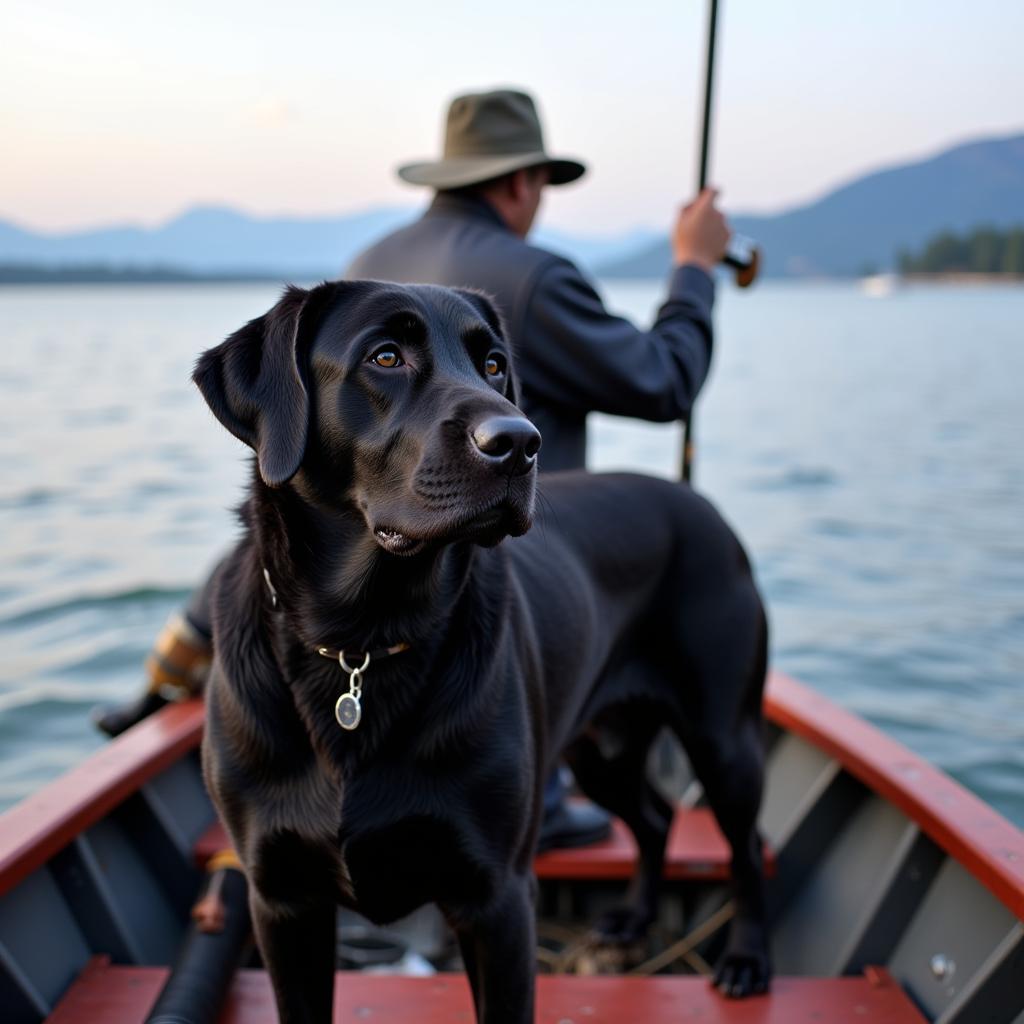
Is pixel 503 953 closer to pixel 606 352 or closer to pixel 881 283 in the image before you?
pixel 606 352

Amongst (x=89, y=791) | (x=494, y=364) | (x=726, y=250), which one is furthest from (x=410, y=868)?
(x=726, y=250)

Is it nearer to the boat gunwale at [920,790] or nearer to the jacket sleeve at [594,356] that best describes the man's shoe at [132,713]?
the jacket sleeve at [594,356]

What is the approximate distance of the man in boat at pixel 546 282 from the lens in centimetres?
338

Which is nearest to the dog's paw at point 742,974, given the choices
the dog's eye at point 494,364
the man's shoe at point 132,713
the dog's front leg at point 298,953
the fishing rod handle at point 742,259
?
the dog's front leg at point 298,953

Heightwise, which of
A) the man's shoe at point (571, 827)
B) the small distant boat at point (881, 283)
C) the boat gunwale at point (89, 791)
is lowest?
the small distant boat at point (881, 283)

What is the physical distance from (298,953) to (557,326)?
5.82 ft

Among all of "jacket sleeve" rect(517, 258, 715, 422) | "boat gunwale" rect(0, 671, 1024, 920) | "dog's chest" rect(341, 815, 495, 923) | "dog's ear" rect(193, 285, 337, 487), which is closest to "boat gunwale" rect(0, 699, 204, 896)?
"boat gunwale" rect(0, 671, 1024, 920)

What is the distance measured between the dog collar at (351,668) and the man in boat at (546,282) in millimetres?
1172

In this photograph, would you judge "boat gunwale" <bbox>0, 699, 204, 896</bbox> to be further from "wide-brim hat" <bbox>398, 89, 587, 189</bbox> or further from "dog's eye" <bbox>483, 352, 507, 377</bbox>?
"wide-brim hat" <bbox>398, 89, 587, 189</bbox>

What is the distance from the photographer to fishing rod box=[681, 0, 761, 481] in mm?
3992

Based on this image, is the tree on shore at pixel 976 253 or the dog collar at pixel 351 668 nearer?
the dog collar at pixel 351 668

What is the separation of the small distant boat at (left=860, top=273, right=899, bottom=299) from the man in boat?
122148 millimetres

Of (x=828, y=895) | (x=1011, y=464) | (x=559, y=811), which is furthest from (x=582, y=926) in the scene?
(x=1011, y=464)

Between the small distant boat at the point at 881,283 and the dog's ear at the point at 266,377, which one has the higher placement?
the dog's ear at the point at 266,377
